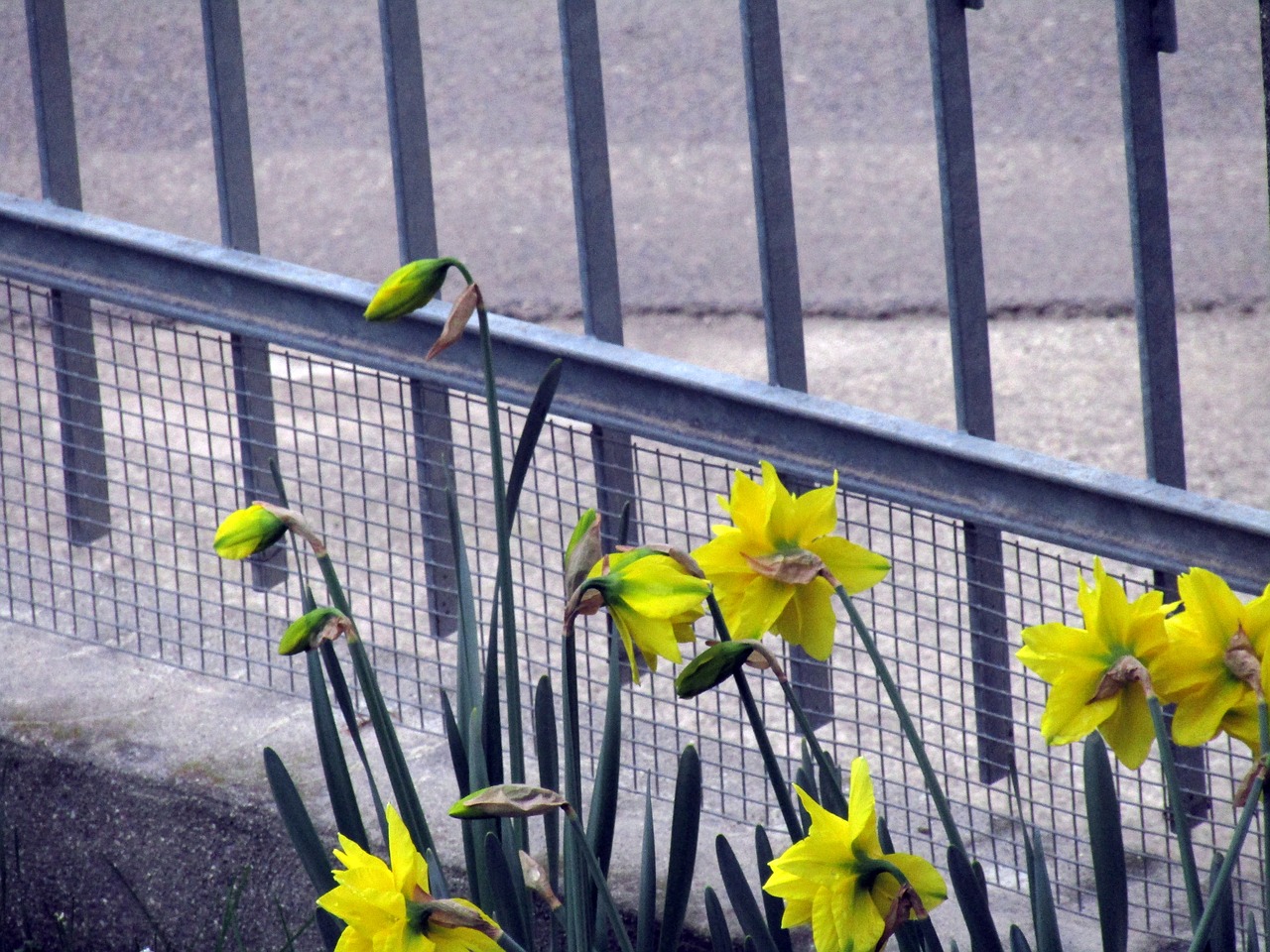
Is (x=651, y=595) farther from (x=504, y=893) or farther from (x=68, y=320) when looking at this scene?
(x=68, y=320)

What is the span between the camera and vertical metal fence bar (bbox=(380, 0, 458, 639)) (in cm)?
186

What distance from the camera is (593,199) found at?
5.94 feet

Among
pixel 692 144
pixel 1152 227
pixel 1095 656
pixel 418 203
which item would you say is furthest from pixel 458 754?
pixel 692 144

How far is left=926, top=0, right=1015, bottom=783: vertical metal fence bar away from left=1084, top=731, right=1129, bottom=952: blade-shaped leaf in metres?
0.41

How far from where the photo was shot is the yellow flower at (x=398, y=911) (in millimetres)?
1000

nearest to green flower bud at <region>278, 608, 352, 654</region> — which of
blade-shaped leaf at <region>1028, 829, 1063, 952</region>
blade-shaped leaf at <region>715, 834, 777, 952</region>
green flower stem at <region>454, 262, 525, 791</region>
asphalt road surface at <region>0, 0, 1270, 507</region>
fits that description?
green flower stem at <region>454, 262, 525, 791</region>

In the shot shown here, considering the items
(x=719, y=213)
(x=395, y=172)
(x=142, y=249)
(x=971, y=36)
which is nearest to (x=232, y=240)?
(x=142, y=249)

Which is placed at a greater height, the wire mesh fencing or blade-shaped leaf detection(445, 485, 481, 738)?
blade-shaped leaf detection(445, 485, 481, 738)

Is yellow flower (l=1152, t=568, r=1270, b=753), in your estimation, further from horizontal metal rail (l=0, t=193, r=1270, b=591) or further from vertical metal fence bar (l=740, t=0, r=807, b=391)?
vertical metal fence bar (l=740, t=0, r=807, b=391)

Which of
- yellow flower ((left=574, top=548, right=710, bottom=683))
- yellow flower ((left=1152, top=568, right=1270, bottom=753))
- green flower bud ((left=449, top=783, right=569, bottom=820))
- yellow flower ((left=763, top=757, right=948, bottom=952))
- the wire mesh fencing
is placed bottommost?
the wire mesh fencing

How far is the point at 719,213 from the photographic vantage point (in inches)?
205

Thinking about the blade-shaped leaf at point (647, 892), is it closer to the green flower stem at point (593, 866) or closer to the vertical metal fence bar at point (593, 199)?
the green flower stem at point (593, 866)

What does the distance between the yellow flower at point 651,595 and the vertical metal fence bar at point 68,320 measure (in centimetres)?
121

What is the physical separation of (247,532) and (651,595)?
33 cm
